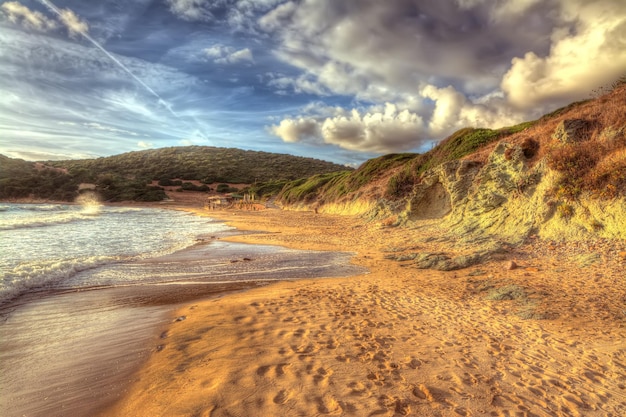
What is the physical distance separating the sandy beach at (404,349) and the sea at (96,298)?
0.49 meters

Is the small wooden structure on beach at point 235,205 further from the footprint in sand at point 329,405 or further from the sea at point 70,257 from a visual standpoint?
the footprint in sand at point 329,405

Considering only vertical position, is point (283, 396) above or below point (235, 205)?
below

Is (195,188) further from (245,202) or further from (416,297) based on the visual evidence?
(416,297)

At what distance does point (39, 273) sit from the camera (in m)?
8.94

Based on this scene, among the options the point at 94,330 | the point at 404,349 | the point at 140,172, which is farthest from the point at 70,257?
the point at 140,172

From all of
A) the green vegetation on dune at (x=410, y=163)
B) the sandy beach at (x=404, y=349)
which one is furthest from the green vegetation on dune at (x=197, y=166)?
the sandy beach at (x=404, y=349)

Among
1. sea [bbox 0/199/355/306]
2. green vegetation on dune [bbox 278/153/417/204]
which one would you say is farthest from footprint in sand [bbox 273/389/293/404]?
green vegetation on dune [bbox 278/153/417/204]

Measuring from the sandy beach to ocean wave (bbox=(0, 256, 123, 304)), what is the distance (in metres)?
4.45

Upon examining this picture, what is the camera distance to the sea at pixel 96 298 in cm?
411

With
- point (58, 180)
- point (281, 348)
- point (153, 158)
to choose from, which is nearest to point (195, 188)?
point (58, 180)

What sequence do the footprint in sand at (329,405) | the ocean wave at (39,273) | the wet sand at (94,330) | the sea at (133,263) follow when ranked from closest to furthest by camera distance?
the footprint in sand at (329,405), the wet sand at (94,330), the ocean wave at (39,273), the sea at (133,263)

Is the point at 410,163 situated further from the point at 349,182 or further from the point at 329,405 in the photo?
the point at 329,405

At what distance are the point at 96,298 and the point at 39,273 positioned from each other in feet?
9.76

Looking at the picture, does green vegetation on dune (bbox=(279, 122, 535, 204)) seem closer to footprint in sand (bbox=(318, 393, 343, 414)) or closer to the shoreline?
the shoreline
